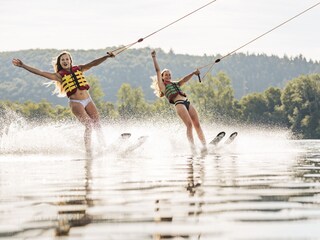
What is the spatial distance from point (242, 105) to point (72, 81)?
90.8 metres

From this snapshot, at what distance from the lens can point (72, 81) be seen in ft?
50.0

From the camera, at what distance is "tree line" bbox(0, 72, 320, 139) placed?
320 feet

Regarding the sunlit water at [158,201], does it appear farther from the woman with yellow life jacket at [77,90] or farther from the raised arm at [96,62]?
the raised arm at [96,62]

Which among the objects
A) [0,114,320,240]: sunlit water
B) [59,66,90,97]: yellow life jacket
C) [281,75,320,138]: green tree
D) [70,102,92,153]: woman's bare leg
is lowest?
[0,114,320,240]: sunlit water

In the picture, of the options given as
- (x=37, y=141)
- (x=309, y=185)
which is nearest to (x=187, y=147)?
(x=37, y=141)

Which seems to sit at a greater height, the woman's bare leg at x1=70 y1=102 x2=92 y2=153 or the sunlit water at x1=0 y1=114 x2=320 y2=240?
the woman's bare leg at x1=70 y1=102 x2=92 y2=153

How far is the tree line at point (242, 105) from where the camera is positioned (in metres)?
97.4

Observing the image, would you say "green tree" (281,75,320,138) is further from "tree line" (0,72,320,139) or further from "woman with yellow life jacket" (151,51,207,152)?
"woman with yellow life jacket" (151,51,207,152)

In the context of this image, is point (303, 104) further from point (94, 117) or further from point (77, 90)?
point (77, 90)

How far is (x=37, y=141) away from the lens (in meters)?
17.5

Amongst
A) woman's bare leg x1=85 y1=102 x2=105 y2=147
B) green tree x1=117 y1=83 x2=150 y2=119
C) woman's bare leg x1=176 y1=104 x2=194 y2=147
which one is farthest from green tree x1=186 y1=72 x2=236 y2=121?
woman's bare leg x1=85 y1=102 x2=105 y2=147

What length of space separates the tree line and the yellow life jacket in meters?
79.5

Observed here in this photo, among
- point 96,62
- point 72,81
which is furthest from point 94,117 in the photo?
point 96,62

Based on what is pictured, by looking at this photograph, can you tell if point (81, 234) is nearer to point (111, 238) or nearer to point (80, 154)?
point (111, 238)
